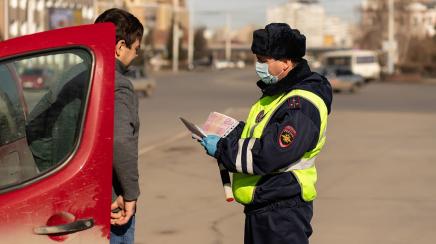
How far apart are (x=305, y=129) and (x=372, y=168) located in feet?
30.2

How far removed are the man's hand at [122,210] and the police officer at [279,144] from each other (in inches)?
15.9

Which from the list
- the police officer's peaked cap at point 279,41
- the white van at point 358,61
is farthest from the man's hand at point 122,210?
the white van at point 358,61

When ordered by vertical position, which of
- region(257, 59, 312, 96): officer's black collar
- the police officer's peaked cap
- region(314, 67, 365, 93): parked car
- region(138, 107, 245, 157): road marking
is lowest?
region(314, 67, 365, 93): parked car

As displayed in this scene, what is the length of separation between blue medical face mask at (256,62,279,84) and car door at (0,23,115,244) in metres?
0.80

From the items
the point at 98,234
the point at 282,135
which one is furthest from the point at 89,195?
the point at 282,135

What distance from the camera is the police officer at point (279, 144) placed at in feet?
12.4

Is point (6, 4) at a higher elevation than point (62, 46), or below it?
below

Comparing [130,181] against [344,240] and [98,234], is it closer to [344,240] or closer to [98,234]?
[98,234]

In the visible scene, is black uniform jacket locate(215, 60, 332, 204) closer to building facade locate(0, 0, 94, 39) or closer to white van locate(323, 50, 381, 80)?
building facade locate(0, 0, 94, 39)

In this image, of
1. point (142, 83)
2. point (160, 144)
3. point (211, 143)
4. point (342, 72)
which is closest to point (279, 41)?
point (211, 143)

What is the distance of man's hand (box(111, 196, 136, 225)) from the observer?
387 centimetres

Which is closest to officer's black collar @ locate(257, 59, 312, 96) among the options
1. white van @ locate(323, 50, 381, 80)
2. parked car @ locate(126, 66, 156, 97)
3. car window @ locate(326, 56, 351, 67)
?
parked car @ locate(126, 66, 156, 97)

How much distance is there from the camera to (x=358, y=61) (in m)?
63.8

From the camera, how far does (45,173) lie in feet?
11.1
